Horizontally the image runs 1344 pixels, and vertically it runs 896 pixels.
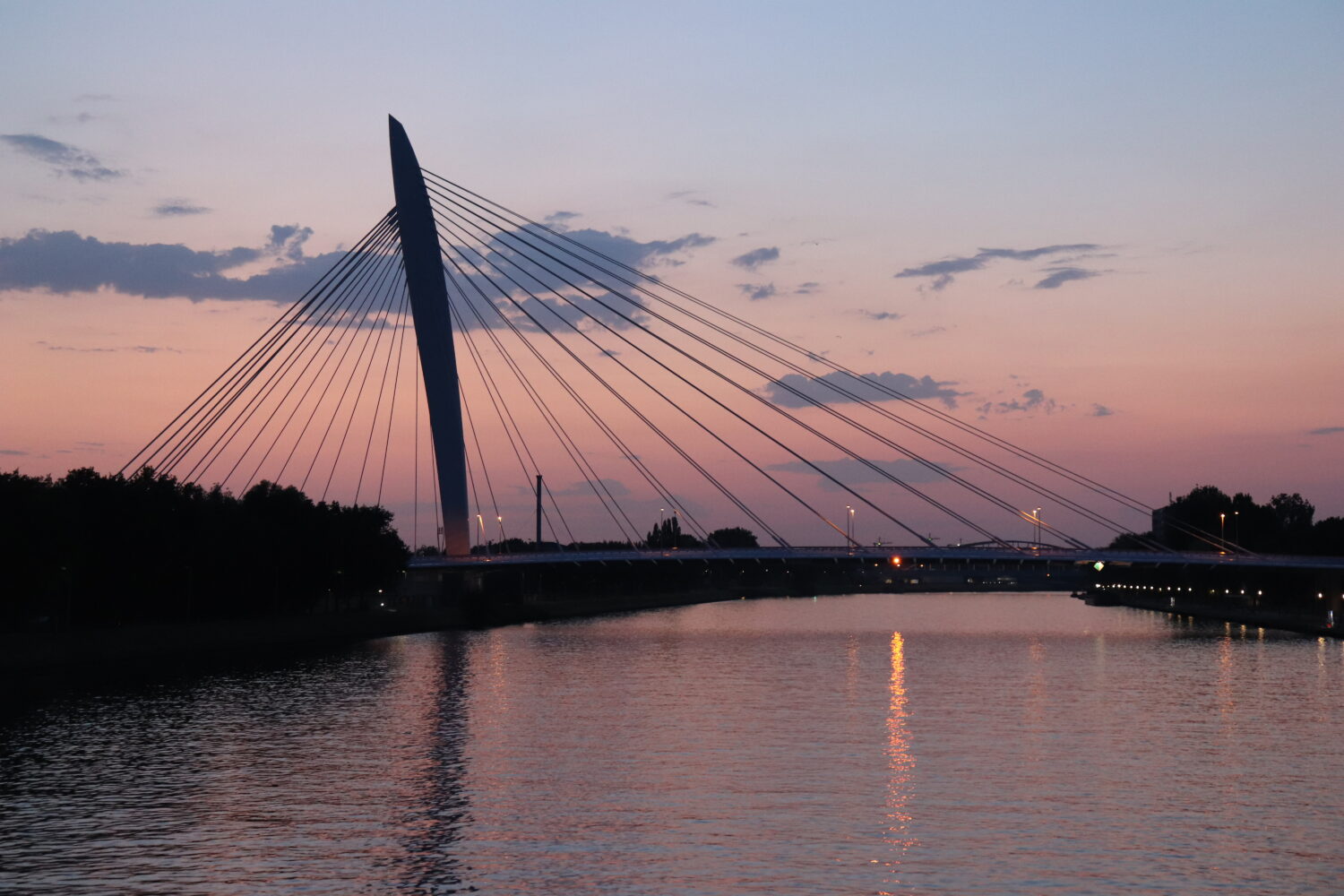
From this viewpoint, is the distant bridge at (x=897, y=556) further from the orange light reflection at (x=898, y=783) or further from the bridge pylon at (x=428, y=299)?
the orange light reflection at (x=898, y=783)

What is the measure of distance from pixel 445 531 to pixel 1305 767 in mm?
51632

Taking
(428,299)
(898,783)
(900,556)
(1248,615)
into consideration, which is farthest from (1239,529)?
(898,783)

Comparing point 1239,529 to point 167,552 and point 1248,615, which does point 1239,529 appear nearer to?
point 1248,615

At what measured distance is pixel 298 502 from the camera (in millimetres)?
84125

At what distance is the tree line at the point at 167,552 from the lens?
54094 mm

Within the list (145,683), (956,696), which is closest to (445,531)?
(145,683)

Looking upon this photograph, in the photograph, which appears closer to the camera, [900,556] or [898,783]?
[898,783]

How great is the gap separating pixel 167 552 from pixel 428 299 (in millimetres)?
15933

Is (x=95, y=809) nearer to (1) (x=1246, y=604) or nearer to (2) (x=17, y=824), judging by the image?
(2) (x=17, y=824)

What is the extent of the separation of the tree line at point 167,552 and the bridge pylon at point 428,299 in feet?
40.8

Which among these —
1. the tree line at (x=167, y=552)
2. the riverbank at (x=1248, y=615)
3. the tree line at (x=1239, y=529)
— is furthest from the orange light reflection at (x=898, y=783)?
the tree line at (x=1239, y=529)

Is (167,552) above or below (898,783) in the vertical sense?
above

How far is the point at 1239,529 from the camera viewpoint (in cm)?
14662

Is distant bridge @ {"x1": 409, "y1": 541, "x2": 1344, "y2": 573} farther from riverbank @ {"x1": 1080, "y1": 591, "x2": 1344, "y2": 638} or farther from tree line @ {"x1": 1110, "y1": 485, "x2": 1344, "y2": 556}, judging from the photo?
tree line @ {"x1": 1110, "y1": 485, "x2": 1344, "y2": 556}
